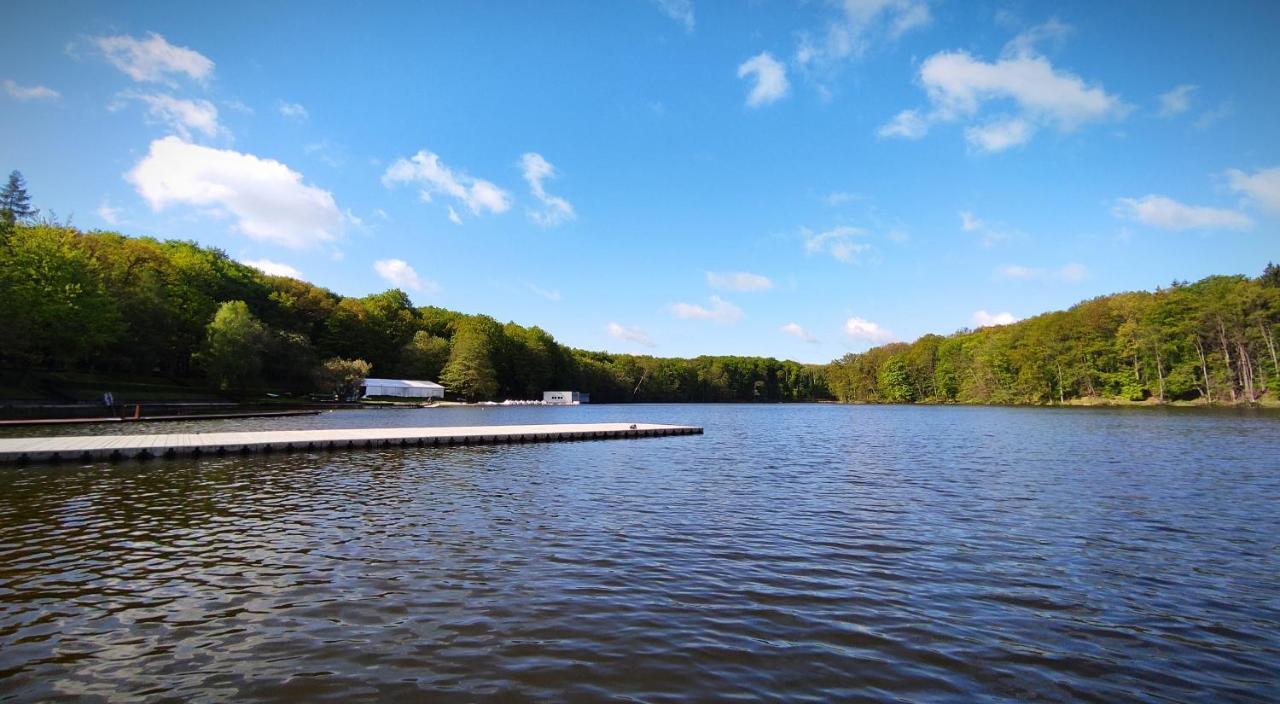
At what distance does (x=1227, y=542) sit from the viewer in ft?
44.1

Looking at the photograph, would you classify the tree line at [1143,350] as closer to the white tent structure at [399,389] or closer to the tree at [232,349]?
the white tent structure at [399,389]

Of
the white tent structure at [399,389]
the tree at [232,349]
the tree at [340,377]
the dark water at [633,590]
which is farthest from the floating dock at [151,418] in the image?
the white tent structure at [399,389]

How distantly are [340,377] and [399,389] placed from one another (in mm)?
22600

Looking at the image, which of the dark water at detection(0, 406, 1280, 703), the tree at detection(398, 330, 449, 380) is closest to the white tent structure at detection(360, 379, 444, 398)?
the tree at detection(398, 330, 449, 380)

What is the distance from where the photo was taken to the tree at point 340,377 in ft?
293

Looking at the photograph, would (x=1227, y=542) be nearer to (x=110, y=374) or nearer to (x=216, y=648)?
(x=216, y=648)

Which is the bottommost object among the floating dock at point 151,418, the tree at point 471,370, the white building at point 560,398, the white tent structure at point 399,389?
the floating dock at point 151,418

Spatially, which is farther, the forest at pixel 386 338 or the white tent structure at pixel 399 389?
the white tent structure at pixel 399 389

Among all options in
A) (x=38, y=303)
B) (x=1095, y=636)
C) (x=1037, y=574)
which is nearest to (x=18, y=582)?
(x=1095, y=636)

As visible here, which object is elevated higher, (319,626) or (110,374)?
(110,374)

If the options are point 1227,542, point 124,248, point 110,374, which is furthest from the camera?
point 124,248

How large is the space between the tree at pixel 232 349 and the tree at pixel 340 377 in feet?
40.9

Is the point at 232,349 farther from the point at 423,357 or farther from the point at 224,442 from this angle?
the point at 423,357

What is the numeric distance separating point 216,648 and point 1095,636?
11.6 metres
